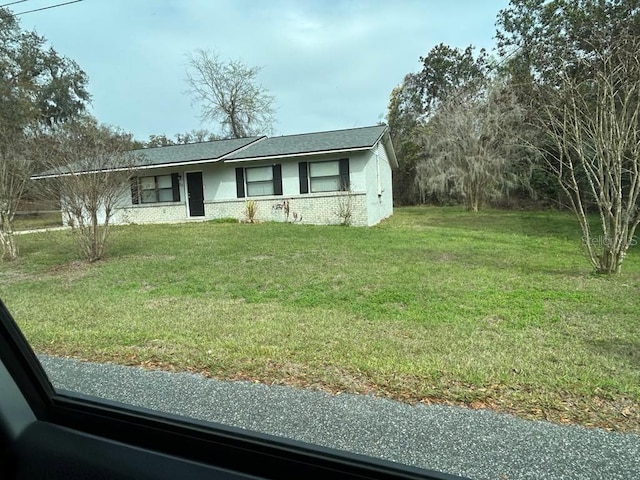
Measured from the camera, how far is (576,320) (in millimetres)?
4215

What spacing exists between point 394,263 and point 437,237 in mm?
4001

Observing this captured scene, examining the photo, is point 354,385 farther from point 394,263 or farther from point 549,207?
point 549,207

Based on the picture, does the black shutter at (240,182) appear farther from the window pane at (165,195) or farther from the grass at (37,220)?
the grass at (37,220)

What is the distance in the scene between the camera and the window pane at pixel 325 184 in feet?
46.9

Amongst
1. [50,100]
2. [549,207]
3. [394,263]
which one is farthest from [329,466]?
[50,100]

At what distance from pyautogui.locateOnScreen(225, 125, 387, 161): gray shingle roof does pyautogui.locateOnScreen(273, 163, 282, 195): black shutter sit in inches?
21.9

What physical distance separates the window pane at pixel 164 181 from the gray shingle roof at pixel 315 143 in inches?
118

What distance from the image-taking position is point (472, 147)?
1917 centimetres

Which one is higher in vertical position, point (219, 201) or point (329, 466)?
point (219, 201)

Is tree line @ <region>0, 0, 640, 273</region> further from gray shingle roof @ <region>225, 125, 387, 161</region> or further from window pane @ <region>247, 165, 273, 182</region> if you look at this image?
window pane @ <region>247, 165, 273, 182</region>

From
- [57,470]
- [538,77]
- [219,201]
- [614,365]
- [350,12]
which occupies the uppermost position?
[538,77]

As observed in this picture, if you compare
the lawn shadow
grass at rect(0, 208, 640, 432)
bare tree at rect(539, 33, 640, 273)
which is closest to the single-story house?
grass at rect(0, 208, 640, 432)

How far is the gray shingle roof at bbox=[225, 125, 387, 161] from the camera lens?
46.2ft

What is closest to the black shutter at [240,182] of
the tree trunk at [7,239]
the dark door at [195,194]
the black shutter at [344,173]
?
the dark door at [195,194]
